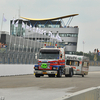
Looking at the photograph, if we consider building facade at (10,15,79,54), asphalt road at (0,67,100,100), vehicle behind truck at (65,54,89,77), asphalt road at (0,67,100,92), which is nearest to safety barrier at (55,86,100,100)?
asphalt road at (0,67,100,100)

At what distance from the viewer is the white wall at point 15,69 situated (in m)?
30.7

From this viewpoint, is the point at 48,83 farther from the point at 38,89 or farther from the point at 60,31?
the point at 60,31

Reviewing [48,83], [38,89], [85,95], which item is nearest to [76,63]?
[48,83]

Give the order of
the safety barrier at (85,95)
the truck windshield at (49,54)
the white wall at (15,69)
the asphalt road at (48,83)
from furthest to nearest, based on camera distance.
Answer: the white wall at (15,69) → the truck windshield at (49,54) → the asphalt road at (48,83) → the safety barrier at (85,95)

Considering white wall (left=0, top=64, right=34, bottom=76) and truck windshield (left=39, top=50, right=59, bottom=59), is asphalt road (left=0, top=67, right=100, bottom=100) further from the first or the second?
white wall (left=0, top=64, right=34, bottom=76)

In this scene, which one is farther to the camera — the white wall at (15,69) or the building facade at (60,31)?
the building facade at (60,31)

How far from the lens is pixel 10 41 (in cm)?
6556

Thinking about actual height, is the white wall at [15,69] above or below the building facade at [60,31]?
below

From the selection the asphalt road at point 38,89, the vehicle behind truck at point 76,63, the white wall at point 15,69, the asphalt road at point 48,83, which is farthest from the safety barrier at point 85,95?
the vehicle behind truck at point 76,63

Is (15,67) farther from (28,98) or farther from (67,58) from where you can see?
(28,98)

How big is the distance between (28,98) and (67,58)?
24.8 metres

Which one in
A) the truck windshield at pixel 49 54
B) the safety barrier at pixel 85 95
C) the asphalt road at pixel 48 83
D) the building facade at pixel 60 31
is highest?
the building facade at pixel 60 31

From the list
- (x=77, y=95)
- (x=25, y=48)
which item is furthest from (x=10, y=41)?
(x=77, y=95)

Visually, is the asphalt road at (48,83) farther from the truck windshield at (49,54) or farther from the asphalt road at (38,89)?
the truck windshield at (49,54)
